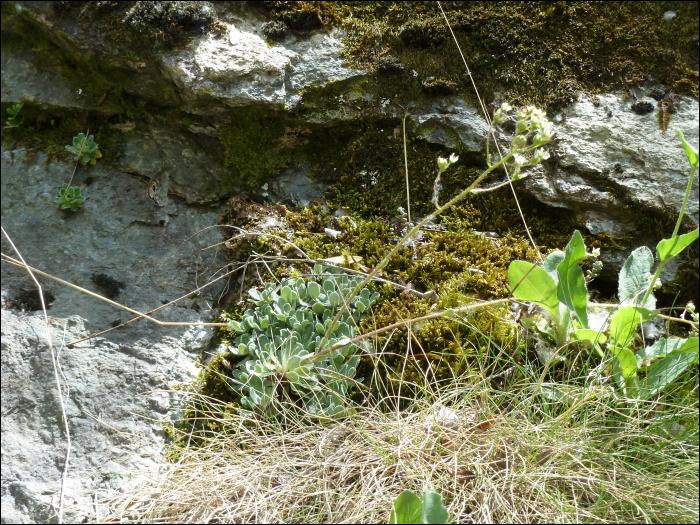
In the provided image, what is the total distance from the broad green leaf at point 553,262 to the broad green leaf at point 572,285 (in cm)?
14

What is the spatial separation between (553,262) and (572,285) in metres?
0.19

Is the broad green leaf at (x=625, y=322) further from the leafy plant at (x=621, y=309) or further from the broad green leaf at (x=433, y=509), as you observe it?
the broad green leaf at (x=433, y=509)

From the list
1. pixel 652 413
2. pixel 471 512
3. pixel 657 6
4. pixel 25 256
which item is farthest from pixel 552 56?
pixel 25 256

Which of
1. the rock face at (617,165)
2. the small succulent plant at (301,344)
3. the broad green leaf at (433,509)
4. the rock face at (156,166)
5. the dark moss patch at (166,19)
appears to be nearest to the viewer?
the broad green leaf at (433,509)

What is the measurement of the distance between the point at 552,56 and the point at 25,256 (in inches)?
120

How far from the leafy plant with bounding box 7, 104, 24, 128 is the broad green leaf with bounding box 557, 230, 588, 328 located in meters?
3.06

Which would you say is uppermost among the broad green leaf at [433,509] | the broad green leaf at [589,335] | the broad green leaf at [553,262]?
the broad green leaf at [553,262]

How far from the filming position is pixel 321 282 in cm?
258

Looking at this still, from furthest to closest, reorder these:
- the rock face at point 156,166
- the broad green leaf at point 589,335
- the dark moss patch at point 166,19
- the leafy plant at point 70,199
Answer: the leafy plant at point 70,199 < the dark moss patch at point 166,19 < the rock face at point 156,166 < the broad green leaf at point 589,335

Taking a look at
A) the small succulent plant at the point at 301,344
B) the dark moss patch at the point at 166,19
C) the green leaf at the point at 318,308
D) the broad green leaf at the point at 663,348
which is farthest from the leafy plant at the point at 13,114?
the broad green leaf at the point at 663,348

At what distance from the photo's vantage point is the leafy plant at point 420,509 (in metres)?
1.51

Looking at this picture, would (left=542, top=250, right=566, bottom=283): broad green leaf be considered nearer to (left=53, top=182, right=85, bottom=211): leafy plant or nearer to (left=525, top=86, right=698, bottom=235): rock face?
(left=525, top=86, right=698, bottom=235): rock face

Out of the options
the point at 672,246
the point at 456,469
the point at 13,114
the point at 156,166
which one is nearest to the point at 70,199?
the point at 156,166

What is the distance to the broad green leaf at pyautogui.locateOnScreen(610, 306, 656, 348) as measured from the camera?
1.99 m
